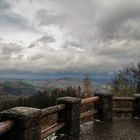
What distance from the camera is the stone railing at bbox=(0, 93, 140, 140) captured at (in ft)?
22.1

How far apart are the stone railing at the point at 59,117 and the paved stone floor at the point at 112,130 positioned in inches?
16.5

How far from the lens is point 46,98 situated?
63.0 m

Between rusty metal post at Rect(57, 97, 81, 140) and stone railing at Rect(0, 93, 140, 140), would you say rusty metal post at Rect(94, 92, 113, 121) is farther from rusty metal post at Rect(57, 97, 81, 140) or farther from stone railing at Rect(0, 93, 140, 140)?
rusty metal post at Rect(57, 97, 81, 140)

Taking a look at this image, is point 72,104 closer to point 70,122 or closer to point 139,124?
point 70,122

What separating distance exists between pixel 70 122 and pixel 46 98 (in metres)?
53.6

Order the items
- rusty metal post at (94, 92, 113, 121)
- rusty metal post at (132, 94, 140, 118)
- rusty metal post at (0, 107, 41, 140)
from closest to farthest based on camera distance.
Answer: rusty metal post at (0, 107, 41, 140) < rusty metal post at (94, 92, 113, 121) < rusty metal post at (132, 94, 140, 118)

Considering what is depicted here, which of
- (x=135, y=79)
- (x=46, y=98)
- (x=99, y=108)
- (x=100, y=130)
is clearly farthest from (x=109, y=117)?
(x=46, y=98)

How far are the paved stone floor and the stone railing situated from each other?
0.42 metres

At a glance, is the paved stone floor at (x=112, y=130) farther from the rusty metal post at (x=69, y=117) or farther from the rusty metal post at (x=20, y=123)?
the rusty metal post at (x=20, y=123)

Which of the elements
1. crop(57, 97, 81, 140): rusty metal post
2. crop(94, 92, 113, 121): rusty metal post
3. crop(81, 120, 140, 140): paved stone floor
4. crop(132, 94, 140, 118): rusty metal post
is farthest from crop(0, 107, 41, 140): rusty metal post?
crop(132, 94, 140, 118): rusty metal post

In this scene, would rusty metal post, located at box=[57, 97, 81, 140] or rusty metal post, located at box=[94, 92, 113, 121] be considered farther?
rusty metal post, located at box=[94, 92, 113, 121]

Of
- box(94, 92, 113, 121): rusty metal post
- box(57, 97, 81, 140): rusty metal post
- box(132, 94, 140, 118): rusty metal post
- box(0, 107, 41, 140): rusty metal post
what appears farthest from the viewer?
box(132, 94, 140, 118): rusty metal post

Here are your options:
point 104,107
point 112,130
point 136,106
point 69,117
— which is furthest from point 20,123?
point 136,106

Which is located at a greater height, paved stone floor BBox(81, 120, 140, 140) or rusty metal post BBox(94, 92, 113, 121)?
rusty metal post BBox(94, 92, 113, 121)
